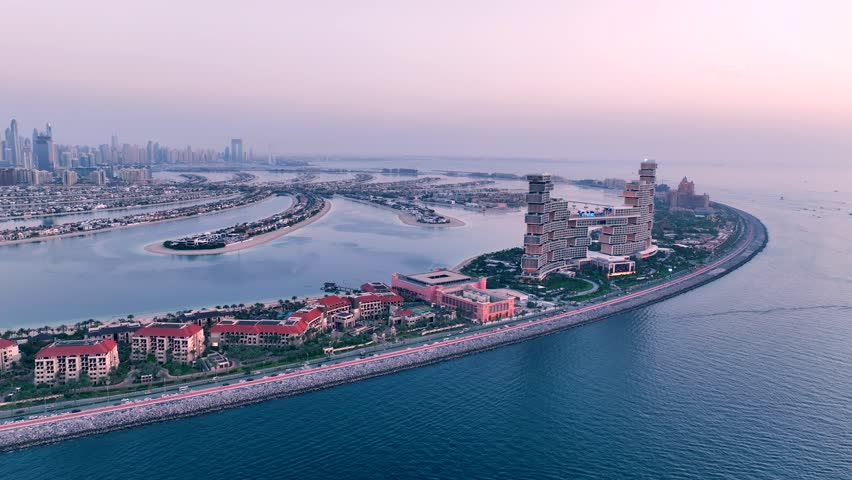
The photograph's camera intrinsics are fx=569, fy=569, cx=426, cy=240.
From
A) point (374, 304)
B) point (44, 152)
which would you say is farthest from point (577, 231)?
point (44, 152)

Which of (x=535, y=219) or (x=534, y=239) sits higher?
(x=535, y=219)

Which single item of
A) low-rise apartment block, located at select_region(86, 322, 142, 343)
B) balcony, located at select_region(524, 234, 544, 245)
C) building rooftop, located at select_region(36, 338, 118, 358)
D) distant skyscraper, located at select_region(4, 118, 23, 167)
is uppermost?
distant skyscraper, located at select_region(4, 118, 23, 167)

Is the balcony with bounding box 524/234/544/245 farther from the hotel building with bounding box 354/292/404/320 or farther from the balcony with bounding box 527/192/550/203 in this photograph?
the hotel building with bounding box 354/292/404/320

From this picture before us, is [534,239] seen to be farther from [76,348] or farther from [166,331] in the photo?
[76,348]

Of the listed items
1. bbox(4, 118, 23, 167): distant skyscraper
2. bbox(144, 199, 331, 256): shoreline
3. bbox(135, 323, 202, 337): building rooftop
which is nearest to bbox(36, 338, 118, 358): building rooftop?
bbox(135, 323, 202, 337): building rooftop

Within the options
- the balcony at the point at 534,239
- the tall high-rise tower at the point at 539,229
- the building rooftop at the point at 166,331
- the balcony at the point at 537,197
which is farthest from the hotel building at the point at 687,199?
the building rooftop at the point at 166,331

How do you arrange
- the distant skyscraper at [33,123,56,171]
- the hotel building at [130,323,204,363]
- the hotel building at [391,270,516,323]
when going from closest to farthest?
the hotel building at [130,323,204,363]
the hotel building at [391,270,516,323]
the distant skyscraper at [33,123,56,171]

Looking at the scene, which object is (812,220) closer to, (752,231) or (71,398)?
(752,231)
